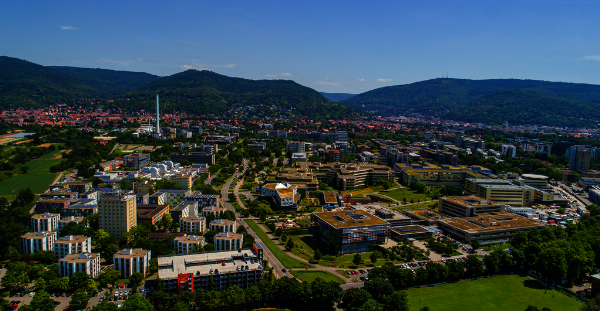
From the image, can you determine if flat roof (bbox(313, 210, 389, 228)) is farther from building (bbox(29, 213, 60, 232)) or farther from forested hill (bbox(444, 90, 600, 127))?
forested hill (bbox(444, 90, 600, 127))

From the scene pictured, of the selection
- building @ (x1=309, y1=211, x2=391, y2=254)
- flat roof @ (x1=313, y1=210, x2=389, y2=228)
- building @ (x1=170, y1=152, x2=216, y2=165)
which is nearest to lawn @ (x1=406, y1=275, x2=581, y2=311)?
building @ (x1=309, y1=211, x2=391, y2=254)

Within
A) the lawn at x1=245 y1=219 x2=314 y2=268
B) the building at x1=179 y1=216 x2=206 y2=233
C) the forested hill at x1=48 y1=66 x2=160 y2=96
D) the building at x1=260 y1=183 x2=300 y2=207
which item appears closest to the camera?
the lawn at x1=245 y1=219 x2=314 y2=268

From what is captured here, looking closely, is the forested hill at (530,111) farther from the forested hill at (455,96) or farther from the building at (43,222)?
the building at (43,222)

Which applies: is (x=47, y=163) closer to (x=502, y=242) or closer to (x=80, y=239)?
(x=80, y=239)

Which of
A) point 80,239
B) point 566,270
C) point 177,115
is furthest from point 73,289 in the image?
point 177,115

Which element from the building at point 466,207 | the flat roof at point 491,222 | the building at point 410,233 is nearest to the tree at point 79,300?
the building at point 410,233

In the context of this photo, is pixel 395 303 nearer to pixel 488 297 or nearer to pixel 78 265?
pixel 488 297
